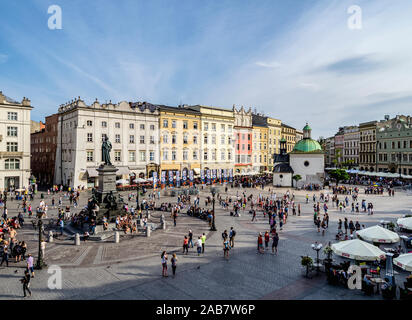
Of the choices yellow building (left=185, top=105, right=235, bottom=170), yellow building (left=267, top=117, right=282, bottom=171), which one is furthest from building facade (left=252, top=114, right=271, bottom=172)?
yellow building (left=185, top=105, right=235, bottom=170)

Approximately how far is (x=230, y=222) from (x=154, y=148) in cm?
3050

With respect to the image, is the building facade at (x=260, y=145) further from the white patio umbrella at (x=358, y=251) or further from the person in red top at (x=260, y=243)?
the white patio umbrella at (x=358, y=251)

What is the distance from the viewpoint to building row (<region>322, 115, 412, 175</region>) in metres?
67.0

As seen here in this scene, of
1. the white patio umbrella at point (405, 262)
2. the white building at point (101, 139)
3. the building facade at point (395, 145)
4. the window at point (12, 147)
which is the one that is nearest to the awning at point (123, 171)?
the white building at point (101, 139)

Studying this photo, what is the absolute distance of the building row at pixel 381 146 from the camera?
67000mm

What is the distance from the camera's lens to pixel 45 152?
2296 inches

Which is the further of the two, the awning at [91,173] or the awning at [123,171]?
the awning at [123,171]

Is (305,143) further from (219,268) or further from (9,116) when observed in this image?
(9,116)

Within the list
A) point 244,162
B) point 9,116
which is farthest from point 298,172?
point 9,116

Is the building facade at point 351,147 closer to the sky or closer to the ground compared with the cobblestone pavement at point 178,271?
closer to the sky

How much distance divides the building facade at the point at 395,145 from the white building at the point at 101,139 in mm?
56890

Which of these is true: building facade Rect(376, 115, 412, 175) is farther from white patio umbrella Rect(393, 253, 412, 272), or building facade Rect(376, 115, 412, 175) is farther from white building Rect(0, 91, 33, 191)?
white building Rect(0, 91, 33, 191)

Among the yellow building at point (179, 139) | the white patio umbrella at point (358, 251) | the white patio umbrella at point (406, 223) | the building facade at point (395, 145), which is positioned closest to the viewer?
the white patio umbrella at point (358, 251)

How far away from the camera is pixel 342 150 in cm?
9869
